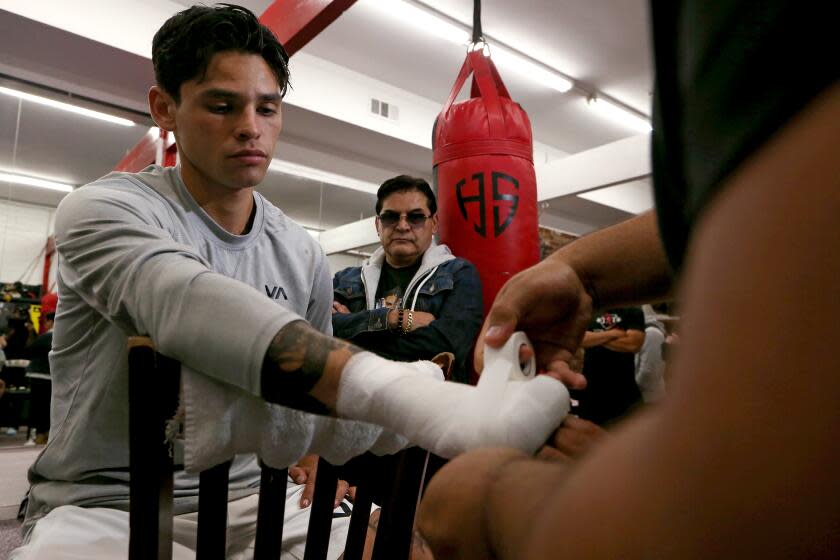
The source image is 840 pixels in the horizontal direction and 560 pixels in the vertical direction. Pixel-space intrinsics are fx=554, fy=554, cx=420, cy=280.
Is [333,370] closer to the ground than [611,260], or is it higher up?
closer to the ground

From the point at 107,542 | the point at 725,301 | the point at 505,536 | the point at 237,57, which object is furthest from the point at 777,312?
the point at 237,57

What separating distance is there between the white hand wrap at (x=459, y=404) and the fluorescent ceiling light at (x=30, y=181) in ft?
12.4

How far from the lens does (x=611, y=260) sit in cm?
65

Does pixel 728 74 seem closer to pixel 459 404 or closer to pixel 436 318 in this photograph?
pixel 459 404

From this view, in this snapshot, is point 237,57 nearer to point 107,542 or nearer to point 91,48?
point 107,542

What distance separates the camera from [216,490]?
0.64m

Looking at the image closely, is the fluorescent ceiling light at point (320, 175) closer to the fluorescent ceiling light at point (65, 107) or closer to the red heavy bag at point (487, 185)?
the fluorescent ceiling light at point (65, 107)

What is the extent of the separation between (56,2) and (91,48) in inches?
10.7

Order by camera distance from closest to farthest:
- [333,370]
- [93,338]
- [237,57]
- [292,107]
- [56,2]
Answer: [333,370] < [93,338] < [237,57] < [56,2] < [292,107]

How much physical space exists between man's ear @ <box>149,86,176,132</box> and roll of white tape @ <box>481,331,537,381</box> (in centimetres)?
102

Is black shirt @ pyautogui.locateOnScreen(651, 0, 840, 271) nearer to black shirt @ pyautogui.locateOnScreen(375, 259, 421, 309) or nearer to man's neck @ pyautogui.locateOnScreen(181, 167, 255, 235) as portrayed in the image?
man's neck @ pyautogui.locateOnScreen(181, 167, 255, 235)

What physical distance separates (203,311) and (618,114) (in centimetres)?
585

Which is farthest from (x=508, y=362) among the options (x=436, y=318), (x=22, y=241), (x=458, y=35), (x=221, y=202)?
(x=458, y=35)

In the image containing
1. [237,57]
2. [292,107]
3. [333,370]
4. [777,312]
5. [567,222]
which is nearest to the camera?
[777,312]
